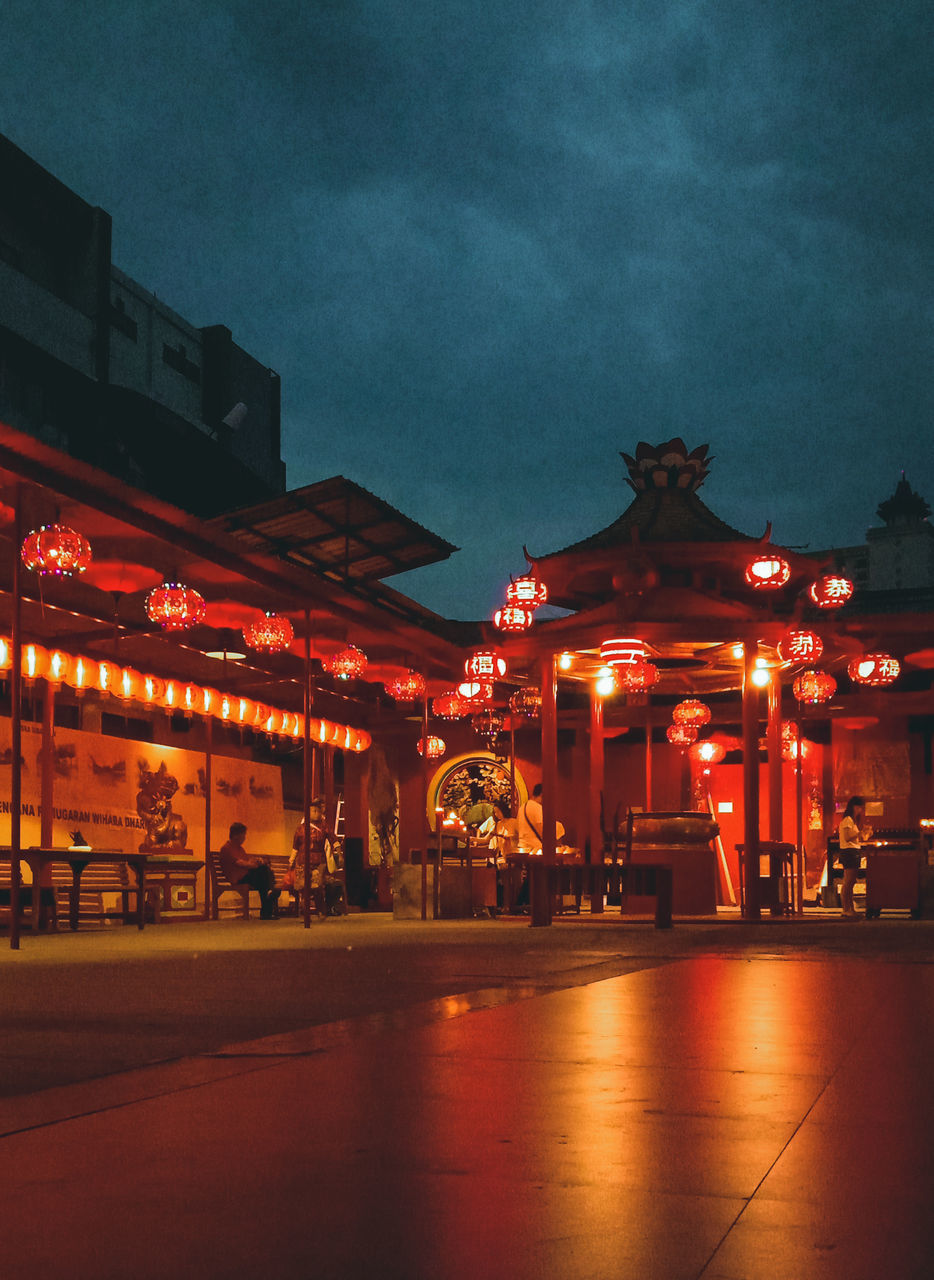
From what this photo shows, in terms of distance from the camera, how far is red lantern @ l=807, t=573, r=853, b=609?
16.2 m

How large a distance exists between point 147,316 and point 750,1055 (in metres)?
27.7

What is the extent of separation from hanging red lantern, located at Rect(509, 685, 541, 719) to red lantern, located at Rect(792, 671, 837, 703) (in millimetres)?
3350

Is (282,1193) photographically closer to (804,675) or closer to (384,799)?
(804,675)

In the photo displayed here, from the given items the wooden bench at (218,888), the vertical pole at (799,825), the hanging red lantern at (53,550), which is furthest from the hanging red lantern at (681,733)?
the hanging red lantern at (53,550)

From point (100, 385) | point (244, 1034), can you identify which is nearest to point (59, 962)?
point (244, 1034)

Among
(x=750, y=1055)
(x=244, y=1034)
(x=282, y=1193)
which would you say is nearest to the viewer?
(x=282, y=1193)

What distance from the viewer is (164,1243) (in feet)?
6.25

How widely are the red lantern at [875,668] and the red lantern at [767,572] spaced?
2162 millimetres

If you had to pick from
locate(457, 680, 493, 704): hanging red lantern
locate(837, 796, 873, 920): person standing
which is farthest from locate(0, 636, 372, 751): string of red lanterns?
locate(837, 796, 873, 920): person standing

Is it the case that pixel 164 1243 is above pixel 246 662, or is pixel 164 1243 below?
below

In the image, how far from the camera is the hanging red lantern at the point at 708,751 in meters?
21.9

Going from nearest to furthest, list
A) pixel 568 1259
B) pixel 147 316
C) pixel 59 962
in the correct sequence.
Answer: pixel 568 1259 < pixel 59 962 < pixel 147 316

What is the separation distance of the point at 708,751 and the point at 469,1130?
1956cm

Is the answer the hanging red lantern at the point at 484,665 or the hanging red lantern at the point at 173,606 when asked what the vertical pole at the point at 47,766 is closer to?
the hanging red lantern at the point at 173,606
